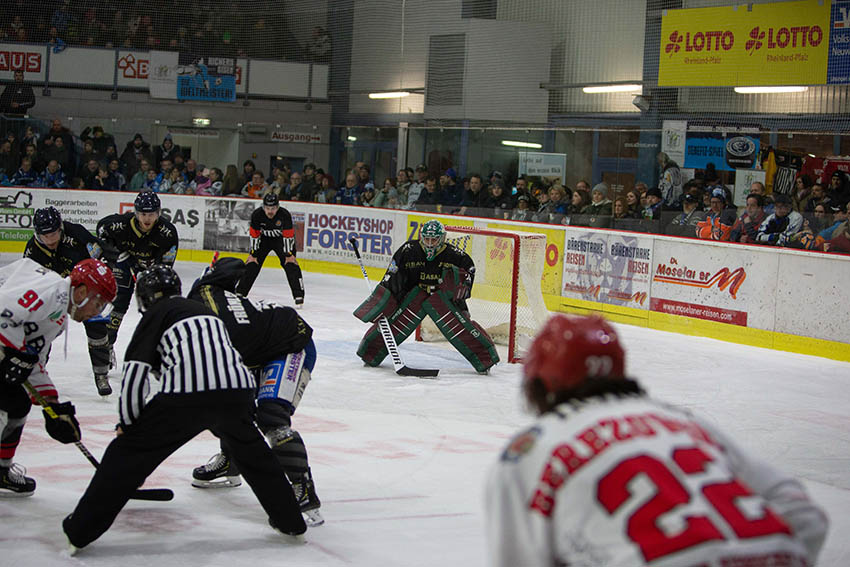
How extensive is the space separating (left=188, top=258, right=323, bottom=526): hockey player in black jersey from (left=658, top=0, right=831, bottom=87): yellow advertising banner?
9915 mm

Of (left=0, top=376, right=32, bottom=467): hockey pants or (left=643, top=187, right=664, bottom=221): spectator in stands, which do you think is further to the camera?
(left=643, top=187, right=664, bottom=221): spectator in stands

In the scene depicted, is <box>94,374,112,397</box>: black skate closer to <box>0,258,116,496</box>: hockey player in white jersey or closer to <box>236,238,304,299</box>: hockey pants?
<box>0,258,116,496</box>: hockey player in white jersey

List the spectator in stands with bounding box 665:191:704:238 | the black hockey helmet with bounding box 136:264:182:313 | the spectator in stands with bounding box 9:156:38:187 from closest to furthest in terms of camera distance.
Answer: the black hockey helmet with bounding box 136:264:182:313 → the spectator in stands with bounding box 665:191:704:238 → the spectator in stands with bounding box 9:156:38:187

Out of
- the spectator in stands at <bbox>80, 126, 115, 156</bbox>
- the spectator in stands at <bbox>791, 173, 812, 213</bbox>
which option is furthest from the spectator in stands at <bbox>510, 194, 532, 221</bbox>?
the spectator in stands at <bbox>80, 126, 115, 156</bbox>

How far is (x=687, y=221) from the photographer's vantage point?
410 inches

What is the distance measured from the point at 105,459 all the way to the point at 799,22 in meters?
11.2

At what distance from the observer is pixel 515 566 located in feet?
4.99

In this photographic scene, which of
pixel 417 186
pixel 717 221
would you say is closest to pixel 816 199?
pixel 717 221

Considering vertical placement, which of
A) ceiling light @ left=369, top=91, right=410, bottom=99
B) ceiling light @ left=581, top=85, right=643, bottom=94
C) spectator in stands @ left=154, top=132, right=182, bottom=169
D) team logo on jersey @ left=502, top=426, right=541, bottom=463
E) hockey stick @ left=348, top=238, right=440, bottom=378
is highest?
ceiling light @ left=369, top=91, right=410, bottom=99

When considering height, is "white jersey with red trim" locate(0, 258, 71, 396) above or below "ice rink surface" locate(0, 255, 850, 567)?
above

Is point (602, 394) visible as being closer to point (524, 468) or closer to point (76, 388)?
point (524, 468)

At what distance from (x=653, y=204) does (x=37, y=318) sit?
828cm

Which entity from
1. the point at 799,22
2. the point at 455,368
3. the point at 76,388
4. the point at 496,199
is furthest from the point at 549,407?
the point at 799,22

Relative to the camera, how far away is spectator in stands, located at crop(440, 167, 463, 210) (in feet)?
42.9
